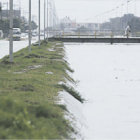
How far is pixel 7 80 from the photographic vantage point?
41.5 ft

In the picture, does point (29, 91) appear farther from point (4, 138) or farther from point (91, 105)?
point (4, 138)

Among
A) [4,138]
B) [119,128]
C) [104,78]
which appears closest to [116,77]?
[104,78]

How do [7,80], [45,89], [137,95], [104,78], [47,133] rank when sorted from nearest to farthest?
1. [47,133]
2. [45,89]
3. [7,80]
4. [137,95]
5. [104,78]

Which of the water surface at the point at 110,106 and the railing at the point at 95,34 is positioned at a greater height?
the railing at the point at 95,34

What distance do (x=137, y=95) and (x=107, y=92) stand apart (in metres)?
1.08

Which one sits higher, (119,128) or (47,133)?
(47,133)

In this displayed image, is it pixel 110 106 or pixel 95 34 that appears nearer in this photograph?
pixel 110 106

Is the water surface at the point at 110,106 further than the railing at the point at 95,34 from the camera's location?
No

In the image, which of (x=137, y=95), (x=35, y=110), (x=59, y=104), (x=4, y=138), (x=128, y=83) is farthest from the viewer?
(x=128, y=83)

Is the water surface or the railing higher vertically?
the railing

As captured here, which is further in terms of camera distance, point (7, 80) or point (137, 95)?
point (137, 95)

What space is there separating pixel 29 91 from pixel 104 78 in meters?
9.78

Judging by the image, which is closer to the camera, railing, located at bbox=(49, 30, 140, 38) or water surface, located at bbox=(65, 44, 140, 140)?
water surface, located at bbox=(65, 44, 140, 140)

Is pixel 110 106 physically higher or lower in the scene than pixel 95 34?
lower
